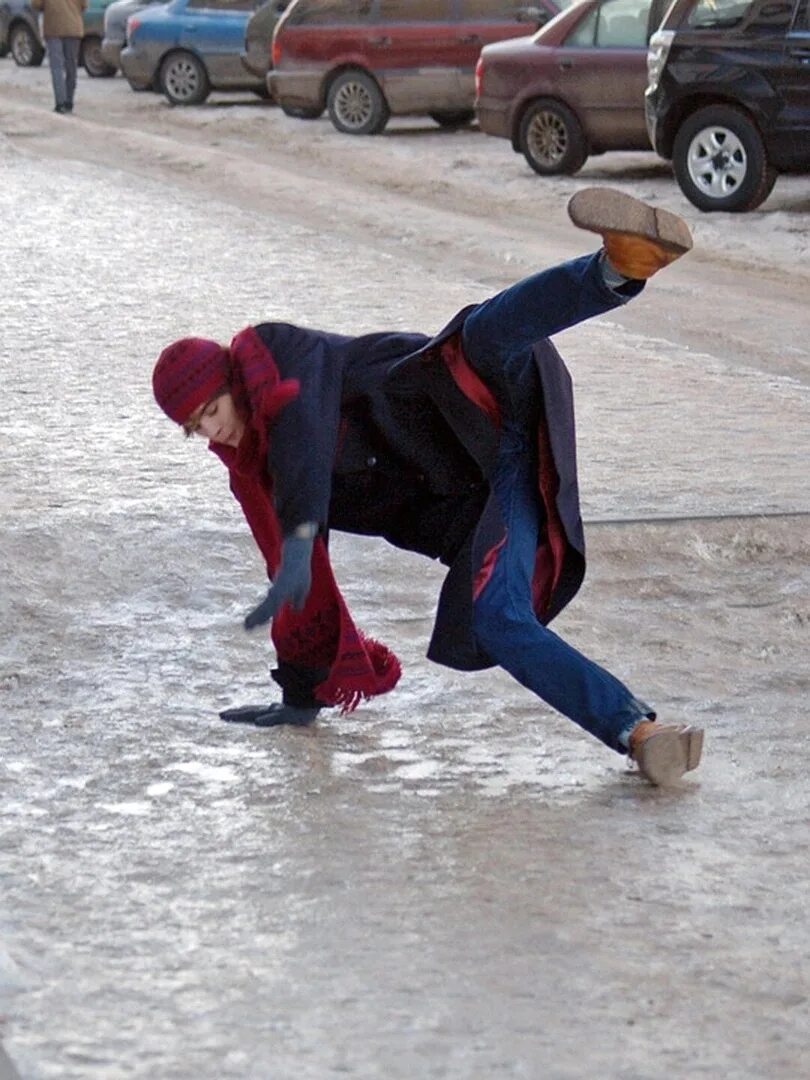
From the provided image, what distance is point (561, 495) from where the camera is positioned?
4.47 meters

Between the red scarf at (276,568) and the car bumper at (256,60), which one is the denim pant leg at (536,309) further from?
the car bumper at (256,60)

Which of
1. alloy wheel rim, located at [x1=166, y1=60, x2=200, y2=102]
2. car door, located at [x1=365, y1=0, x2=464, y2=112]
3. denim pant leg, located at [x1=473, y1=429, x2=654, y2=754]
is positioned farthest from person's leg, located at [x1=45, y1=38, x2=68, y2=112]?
denim pant leg, located at [x1=473, y1=429, x2=654, y2=754]

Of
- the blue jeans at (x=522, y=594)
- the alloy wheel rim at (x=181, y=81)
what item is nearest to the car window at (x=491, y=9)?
the alloy wheel rim at (x=181, y=81)

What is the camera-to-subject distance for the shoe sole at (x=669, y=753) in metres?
4.44

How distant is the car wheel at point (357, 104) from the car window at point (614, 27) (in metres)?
3.77

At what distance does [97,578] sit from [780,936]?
2980 millimetres

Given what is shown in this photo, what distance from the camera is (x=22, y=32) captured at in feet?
103

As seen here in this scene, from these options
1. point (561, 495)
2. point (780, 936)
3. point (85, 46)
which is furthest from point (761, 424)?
point (85, 46)

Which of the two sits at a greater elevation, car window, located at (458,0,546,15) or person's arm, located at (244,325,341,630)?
car window, located at (458,0,546,15)

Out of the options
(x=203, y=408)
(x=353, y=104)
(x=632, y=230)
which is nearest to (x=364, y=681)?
(x=203, y=408)

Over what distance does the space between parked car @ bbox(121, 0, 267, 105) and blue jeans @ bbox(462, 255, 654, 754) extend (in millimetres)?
19152

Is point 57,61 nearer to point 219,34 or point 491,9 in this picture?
point 219,34

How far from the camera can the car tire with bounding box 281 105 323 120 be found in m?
20.9

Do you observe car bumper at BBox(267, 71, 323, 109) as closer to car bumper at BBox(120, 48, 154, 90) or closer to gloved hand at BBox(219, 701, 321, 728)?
car bumper at BBox(120, 48, 154, 90)
